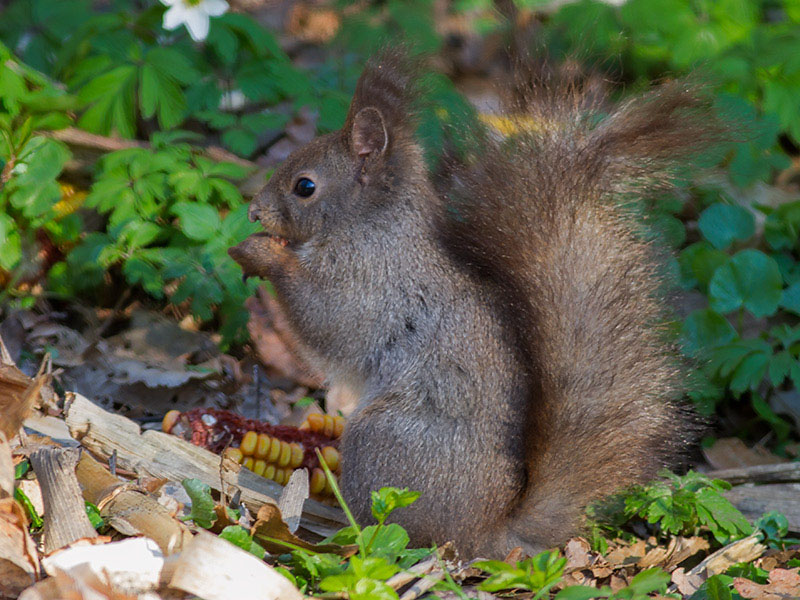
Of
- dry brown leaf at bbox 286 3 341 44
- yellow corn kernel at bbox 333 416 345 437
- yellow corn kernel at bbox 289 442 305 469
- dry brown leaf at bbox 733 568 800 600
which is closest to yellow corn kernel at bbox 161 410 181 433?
yellow corn kernel at bbox 289 442 305 469

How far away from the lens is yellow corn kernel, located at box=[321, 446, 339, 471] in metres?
2.50

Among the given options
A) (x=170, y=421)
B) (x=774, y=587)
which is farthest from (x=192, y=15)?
(x=774, y=587)

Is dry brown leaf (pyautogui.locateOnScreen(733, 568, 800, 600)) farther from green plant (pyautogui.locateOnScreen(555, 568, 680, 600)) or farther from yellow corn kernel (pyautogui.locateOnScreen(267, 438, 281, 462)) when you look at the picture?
yellow corn kernel (pyautogui.locateOnScreen(267, 438, 281, 462))

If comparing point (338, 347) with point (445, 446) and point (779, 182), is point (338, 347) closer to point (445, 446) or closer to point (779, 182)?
point (445, 446)

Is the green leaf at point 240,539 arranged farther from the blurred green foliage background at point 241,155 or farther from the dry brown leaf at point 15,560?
the blurred green foliage background at point 241,155

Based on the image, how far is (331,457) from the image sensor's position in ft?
8.21

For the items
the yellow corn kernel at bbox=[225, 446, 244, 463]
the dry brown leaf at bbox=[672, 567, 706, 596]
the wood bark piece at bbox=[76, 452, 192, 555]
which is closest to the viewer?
the wood bark piece at bbox=[76, 452, 192, 555]

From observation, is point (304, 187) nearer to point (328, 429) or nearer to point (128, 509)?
point (328, 429)

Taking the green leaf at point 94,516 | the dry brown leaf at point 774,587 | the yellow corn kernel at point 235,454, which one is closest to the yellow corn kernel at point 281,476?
the yellow corn kernel at point 235,454

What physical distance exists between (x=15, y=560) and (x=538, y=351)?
1.19 m

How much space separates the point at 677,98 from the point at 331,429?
1.35 m

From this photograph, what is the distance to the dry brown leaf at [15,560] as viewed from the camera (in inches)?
63.1

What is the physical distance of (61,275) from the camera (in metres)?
3.29

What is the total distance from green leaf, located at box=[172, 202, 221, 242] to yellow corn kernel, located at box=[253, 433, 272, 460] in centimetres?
81
